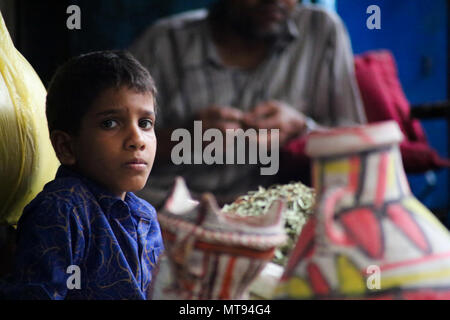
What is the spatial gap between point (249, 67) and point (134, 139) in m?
1.44

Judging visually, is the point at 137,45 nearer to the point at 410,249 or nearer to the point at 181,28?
the point at 181,28

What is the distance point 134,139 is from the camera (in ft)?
1.67

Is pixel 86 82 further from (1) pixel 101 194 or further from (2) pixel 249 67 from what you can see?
(2) pixel 249 67

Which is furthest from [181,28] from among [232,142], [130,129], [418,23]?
[130,129]

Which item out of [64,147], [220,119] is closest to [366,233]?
[64,147]

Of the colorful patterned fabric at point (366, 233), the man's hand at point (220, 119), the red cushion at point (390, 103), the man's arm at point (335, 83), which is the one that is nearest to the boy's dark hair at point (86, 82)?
the colorful patterned fabric at point (366, 233)

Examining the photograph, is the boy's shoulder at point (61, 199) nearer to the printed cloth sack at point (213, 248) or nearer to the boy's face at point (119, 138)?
the boy's face at point (119, 138)

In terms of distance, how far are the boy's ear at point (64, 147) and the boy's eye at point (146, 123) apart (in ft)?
0.27

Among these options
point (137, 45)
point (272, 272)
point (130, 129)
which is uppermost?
point (137, 45)

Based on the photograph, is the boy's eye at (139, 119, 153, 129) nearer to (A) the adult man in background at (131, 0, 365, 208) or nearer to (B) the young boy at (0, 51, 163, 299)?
(B) the young boy at (0, 51, 163, 299)

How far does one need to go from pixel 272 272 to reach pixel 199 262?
5.0 inches

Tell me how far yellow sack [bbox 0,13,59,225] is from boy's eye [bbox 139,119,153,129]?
0.69 feet

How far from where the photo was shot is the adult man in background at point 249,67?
6.12 ft
